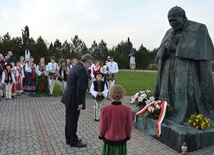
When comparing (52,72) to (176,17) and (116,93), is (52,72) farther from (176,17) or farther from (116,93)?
(116,93)

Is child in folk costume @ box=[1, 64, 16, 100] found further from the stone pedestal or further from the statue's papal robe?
the statue's papal robe

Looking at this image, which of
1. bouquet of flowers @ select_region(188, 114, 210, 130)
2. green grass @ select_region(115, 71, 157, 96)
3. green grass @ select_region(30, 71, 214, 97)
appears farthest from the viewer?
green grass @ select_region(115, 71, 157, 96)

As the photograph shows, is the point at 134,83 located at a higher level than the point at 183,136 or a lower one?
higher

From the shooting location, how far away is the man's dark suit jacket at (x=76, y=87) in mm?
4957

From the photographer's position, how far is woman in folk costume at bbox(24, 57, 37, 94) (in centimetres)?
1280

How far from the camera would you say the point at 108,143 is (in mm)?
3553

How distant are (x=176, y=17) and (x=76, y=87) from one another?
2.84m

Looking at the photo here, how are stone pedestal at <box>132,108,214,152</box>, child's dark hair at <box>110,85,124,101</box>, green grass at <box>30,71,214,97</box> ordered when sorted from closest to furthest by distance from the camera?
1. child's dark hair at <box>110,85,124,101</box>
2. stone pedestal at <box>132,108,214,152</box>
3. green grass at <box>30,71,214,97</box>

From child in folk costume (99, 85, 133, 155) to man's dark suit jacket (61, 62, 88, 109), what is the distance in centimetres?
154

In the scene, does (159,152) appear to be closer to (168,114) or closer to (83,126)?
(168,114)

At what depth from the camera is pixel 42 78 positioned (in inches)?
506

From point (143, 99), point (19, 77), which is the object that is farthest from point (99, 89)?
point (19, 77)

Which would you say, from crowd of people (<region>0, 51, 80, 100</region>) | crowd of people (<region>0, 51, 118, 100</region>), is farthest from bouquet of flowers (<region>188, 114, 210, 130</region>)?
crowd of people (<region>0, 51, 80, 100</region>)

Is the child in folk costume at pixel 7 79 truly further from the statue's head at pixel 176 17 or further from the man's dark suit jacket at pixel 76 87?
the statue's head at pixel 176 17
